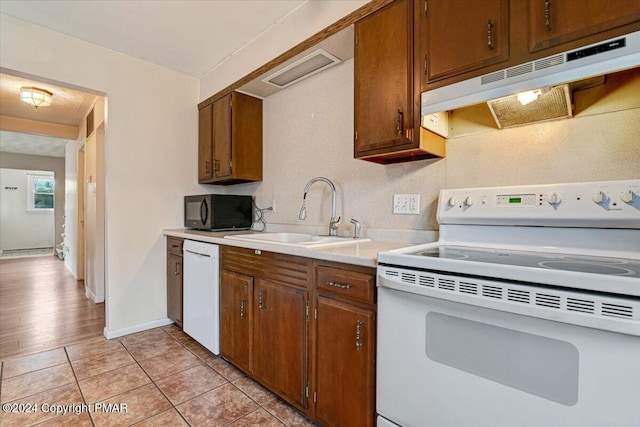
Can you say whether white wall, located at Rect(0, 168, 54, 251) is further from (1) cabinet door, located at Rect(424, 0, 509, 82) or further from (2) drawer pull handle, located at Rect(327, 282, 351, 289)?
(1) cabinet door, located at Rect(424, 0, 509, 82)

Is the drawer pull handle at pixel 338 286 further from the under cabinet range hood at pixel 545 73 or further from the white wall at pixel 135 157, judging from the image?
the white wall at pixel 135 157

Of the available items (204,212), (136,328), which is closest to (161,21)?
(204,212)

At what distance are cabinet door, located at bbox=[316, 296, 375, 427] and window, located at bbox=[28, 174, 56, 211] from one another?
32.3 ft

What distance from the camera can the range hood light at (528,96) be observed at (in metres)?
1.23

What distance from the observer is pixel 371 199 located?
1966 millimetres

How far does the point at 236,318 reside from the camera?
194 cm

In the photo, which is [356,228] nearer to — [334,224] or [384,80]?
[334,224]

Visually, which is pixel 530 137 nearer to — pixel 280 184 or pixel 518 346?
pixel 518 346

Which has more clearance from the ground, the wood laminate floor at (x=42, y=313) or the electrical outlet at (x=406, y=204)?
the electrical outlet at (x=406, y=204)

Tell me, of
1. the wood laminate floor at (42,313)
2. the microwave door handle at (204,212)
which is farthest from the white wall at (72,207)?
the microwave door handle at (204,212)

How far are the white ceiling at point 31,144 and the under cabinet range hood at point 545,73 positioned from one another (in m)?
6.39

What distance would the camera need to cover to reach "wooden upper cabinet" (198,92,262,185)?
2.70 m

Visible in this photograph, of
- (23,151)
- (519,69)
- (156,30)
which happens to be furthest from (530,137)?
(23,151)

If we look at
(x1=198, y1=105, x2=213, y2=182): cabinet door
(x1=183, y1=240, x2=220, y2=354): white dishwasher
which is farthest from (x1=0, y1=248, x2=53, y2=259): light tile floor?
(x1=183, y1=240, x2=220, y2=354): white dishwasher
